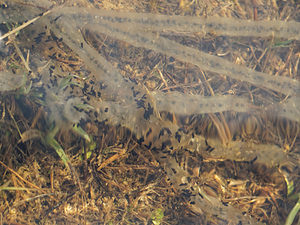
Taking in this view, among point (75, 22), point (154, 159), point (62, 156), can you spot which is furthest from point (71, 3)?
point (154, 159)

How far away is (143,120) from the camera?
236 centimetres

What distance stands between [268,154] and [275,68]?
79cm

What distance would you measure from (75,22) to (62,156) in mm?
1196

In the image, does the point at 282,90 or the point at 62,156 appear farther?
the point at 282,90

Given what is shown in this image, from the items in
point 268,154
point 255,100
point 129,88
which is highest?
point 129,88

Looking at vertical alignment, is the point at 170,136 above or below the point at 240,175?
above

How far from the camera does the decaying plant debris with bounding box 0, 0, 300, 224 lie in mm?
2279

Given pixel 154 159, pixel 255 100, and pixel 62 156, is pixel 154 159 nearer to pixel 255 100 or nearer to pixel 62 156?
pixel 62 156

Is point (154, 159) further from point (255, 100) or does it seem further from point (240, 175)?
point (255, 100)

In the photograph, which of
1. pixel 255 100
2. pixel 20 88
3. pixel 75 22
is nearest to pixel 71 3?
pixel 75 22

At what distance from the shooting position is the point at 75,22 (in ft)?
7.87

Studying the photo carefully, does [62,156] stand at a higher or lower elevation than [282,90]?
lower

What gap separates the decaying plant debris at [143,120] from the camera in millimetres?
2279

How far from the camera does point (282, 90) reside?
7.98 feet
